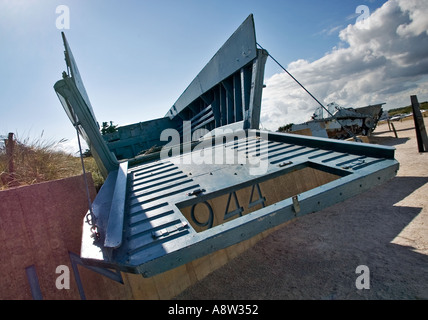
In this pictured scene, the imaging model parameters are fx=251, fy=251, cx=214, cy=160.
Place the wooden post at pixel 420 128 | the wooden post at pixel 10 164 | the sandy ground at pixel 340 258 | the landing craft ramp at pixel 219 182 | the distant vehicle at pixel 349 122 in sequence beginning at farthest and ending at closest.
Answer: the distant vehicle at pixel 349 122
the wooden post at pixel 420 128
the wooden post at pixel 10 164
the sandy ground at pixel 340 258
the landing craft ramp at pixel 219 182

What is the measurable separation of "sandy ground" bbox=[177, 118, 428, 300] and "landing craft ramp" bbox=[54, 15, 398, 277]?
0.72 metres

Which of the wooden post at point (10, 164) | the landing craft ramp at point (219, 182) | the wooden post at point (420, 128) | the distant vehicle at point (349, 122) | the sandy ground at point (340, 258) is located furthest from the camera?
the distant vehicle at point (349, 122)

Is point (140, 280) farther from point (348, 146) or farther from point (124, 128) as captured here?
point (124, 128)

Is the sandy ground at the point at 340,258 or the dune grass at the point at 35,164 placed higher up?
the dune grass at the point at 35,164

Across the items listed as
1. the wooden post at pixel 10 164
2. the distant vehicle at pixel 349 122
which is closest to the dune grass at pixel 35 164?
the wooden post at pixel 10 164

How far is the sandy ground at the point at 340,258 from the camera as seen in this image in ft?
7.95

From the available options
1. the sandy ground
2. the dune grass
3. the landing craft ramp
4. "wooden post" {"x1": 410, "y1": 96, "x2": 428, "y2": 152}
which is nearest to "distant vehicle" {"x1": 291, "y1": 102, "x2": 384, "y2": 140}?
"wooden post" {"x1": 410, "y1": 96, "x2": 428, "y2": 152}

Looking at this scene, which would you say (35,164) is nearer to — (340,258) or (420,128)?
(340,258)

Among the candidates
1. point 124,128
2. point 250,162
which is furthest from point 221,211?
point 124,128

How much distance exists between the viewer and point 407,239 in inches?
118

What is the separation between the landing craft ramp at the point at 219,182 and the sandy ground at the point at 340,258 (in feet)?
2.35

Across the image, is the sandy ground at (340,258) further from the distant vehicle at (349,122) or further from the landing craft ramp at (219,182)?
the distant vehicle at (349,122)

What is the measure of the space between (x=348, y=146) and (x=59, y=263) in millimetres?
3423

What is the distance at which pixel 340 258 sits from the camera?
2965 mm
